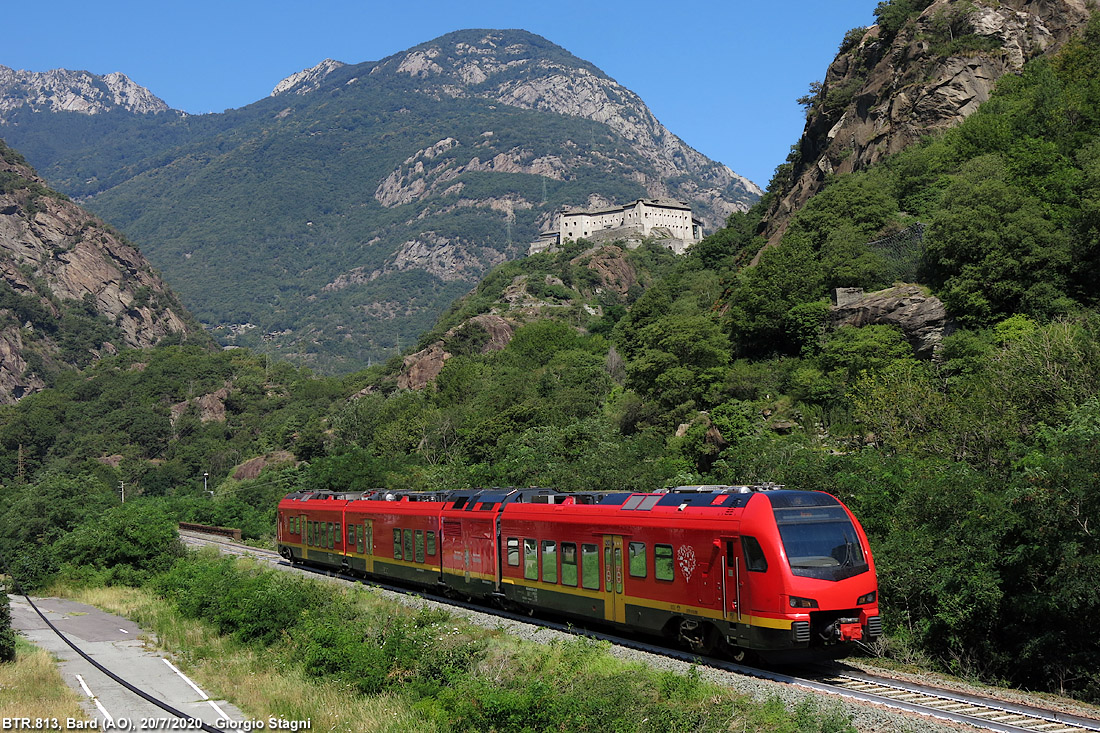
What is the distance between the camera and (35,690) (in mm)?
21219

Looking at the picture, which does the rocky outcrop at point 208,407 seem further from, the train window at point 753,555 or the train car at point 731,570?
the train window at point 753,555

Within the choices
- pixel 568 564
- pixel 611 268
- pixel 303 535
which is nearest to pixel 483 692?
pixel 568 564

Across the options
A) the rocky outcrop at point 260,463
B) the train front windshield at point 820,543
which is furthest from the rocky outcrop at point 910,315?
the rocky outcrop at point 260,463

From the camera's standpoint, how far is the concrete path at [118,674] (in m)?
18.7

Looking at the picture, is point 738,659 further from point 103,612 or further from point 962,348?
point 962,348

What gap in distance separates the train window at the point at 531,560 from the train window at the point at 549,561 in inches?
15.4

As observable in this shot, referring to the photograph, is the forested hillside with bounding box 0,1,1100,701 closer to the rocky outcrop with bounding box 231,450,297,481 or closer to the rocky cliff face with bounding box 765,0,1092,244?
the rocky outcrop with bounding box 231,450,297,481

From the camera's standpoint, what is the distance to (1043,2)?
75438mm

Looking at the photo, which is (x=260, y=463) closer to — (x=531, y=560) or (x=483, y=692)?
(x=531, y=560)

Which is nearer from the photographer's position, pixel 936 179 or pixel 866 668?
pixel 866 668

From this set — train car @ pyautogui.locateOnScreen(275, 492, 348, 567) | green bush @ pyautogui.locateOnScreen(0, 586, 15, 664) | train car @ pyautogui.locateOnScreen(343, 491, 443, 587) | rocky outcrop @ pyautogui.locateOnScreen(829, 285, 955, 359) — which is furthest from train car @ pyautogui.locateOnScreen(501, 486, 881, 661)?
rocky outcrop @ pyautogui.locateOnScreen(829, 285, 955, 359)

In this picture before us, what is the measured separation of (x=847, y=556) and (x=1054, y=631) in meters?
5.47

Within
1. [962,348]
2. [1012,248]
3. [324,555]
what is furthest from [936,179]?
[324,555]

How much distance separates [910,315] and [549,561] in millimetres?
35049
